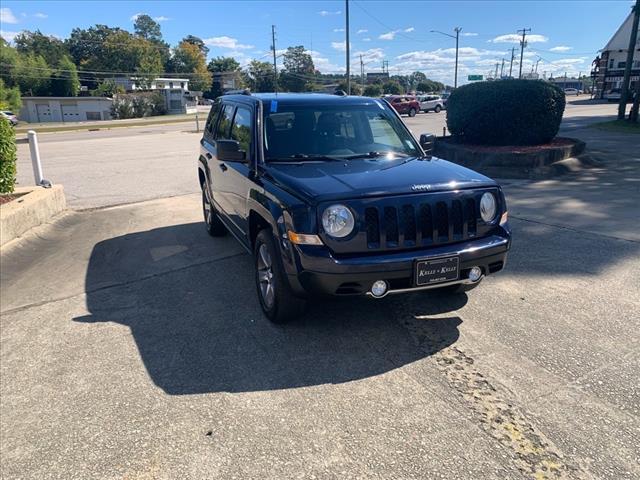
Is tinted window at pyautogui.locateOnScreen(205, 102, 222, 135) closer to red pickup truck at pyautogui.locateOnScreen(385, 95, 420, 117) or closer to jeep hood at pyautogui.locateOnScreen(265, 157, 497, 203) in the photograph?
jeep hood at pyautogui.locateOnScreen(265, 157, 497, 203)

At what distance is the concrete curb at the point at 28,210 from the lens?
22.5 ft

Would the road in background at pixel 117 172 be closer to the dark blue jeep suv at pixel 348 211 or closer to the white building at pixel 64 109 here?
the dark blue jeep suv at pixel 348 211

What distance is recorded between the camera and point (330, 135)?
4.95 m

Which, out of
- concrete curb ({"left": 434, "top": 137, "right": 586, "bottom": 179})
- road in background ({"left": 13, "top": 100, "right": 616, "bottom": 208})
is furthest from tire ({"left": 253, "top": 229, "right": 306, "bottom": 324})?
concrete curb ({"left": 434, "top": 137, "right": 586, "bottom": 179})

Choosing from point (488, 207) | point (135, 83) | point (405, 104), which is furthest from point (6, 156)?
point (135, 83)

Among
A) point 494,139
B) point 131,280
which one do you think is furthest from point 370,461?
point 494,139

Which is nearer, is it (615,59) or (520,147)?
(520,147)

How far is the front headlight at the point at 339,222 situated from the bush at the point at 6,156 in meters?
6.05

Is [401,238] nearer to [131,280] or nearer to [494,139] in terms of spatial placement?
[131,280]

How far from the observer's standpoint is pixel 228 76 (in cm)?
13425

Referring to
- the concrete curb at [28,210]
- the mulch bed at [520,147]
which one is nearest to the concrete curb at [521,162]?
the mulch bed at [520,147]

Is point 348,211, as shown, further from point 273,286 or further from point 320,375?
point 320,375

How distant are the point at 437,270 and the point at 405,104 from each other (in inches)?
1586

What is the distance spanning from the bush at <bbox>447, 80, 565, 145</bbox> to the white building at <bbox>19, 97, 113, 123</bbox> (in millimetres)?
71068
